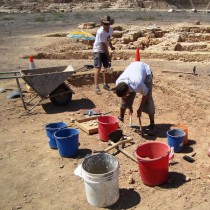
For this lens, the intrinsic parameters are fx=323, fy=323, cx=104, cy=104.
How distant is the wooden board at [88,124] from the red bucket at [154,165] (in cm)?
169

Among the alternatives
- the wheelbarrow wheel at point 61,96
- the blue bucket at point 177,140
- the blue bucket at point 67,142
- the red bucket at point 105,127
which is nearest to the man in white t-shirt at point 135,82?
the red bucket at point 105,127

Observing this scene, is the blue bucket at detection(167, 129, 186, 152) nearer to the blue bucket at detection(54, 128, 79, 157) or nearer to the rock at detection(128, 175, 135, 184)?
the rock at detection(128, 175, 135, 184)

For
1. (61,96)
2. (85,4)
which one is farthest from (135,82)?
(85,4)

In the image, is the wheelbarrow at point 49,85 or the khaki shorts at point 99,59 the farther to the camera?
the khaki shorts at point 99,59

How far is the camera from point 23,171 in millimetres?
5039

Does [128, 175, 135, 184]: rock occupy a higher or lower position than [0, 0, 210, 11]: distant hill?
higher

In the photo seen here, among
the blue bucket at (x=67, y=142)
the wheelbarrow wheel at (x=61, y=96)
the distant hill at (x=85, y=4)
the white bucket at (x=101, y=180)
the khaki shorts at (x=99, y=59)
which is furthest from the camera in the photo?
the distant hill at (x=85, y=4)

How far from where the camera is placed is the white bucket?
3.86 m

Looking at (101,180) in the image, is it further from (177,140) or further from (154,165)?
(177,140)

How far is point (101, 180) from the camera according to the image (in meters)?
3.84

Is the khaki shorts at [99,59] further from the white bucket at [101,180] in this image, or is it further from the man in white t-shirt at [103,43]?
the white bucket at [101,180]

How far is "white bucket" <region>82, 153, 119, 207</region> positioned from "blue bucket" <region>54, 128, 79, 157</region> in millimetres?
1018

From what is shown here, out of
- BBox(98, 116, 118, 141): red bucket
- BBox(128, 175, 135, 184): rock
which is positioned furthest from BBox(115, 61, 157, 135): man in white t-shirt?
BBox(128, 175, 135, 184): rock

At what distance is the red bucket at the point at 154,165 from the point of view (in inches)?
167
